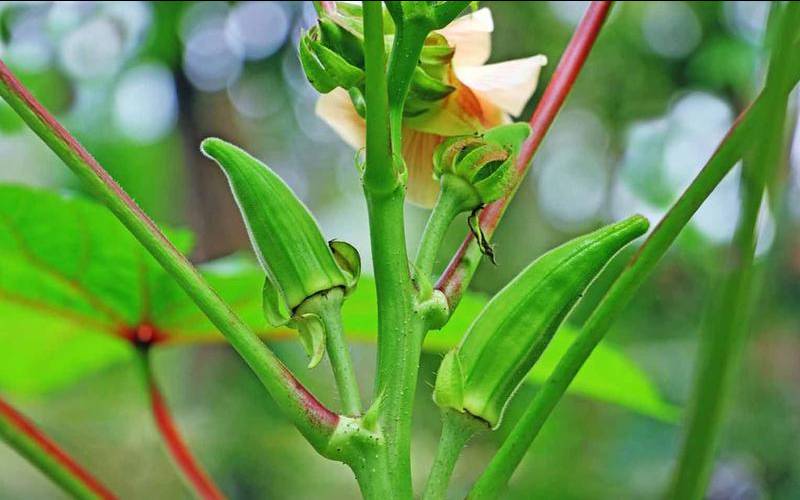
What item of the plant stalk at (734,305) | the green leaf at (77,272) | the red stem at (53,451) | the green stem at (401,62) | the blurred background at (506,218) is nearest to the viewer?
the plant stalk at (734,305)

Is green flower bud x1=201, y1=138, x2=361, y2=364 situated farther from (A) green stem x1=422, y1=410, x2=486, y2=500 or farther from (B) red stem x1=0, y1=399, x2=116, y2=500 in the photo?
(B) red stem x1=0, y1=399, x2=116, y2=500

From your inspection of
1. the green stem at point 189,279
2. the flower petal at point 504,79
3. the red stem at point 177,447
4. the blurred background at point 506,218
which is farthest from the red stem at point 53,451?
the blurred background at point 506,218

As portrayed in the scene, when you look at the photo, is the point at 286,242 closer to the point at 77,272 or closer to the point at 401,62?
the point at 401,62

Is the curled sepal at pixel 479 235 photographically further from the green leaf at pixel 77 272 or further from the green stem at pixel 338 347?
the green leaf at pixel 77 272

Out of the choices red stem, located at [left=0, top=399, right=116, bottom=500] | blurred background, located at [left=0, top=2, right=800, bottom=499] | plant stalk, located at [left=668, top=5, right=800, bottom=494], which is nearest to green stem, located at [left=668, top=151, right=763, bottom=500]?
plant stalk, located at [left=668, top=5, right=800, bottom=494]

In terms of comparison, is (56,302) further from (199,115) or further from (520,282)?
(199,115)

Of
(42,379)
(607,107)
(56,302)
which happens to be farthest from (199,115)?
(56,302)
